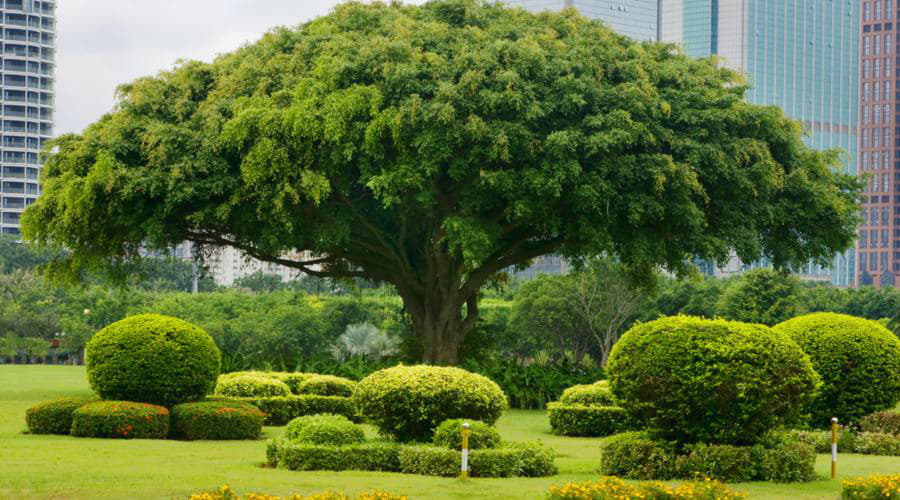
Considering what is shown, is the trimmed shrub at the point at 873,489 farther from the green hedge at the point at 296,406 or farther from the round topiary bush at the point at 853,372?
the green hedge at the point at 296,406

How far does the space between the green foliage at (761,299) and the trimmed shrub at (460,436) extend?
55.0 m

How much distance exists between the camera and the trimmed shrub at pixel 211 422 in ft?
72.9

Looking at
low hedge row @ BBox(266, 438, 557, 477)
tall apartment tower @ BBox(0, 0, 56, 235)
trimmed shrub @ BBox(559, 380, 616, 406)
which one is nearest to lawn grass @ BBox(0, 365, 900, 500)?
low hedge row @ BBox(266, 438, 557, 477)

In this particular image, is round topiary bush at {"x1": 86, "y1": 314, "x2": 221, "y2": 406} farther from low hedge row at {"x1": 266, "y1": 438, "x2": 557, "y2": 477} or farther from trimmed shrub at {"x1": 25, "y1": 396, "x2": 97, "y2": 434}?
low hedge row at {"x1": 266, "y1": 438, "x2": 557, "y2": 477}

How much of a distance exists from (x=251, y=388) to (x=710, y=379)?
12.5 metres

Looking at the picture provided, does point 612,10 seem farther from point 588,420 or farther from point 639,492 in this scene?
point 639,492

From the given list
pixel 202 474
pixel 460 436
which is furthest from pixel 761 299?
pixel 202 474

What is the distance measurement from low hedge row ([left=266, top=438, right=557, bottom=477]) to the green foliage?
55057 millimetres

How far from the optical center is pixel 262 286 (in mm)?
112875

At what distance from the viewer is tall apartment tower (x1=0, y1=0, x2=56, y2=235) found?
169250mm

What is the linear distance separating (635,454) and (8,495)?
818 centimetres

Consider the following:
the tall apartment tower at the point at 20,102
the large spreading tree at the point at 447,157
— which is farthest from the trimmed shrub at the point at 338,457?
the tall apartment tower at the point at 20,102

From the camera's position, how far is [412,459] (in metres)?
17.6

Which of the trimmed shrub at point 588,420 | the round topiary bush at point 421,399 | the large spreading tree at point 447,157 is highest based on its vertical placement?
Result: the large spreading tree at point 447,157
